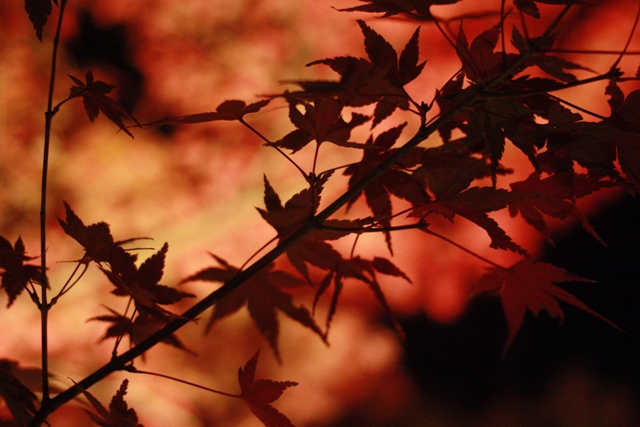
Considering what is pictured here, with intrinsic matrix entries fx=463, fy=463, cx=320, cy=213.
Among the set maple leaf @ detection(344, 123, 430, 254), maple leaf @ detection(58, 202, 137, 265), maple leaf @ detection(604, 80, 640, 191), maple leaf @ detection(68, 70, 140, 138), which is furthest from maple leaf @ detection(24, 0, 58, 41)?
maple leaf @ detection(604, 80, 640, 191)

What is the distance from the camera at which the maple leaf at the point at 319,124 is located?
55 cm

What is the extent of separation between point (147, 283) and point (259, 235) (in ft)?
1.51

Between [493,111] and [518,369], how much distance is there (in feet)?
2.59

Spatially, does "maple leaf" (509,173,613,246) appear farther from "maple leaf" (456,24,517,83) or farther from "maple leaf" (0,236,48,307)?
"maple leaf" (0,236,48,307)

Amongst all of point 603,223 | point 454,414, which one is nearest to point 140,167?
point 454,414

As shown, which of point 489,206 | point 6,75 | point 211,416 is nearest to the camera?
point 489,206

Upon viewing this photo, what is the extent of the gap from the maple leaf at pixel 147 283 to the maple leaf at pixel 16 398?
0.15m

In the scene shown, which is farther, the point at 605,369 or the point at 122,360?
the point at 605,369

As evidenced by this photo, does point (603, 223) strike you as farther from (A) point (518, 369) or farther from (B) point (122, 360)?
(B) point (122, 360)

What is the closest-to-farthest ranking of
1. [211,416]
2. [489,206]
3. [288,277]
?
1. [489,206]
2. [288,277]
3. [211,416]

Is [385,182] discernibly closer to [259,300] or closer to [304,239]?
[304,239]

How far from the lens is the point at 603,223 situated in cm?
109

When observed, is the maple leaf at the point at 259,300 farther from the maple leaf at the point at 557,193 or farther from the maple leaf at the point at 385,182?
the maple leaf at the point at 557,193

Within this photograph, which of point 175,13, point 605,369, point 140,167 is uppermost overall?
point 175,13
